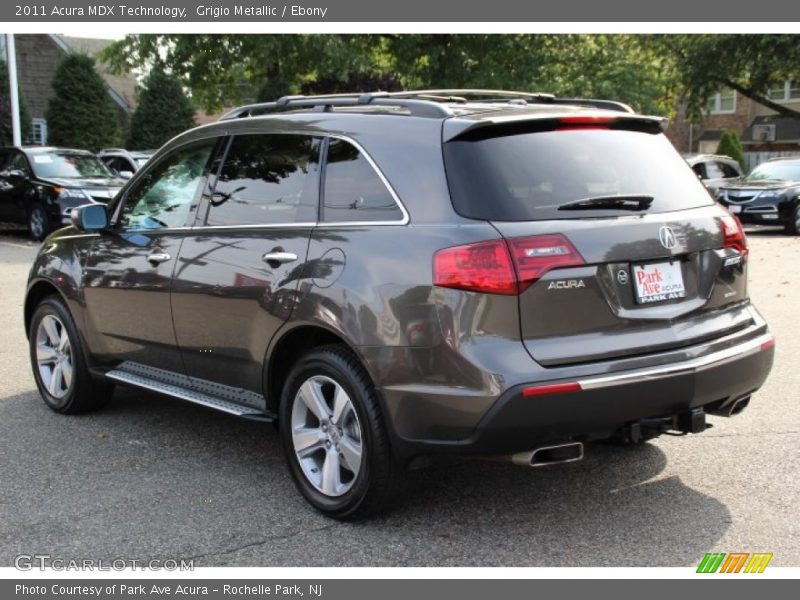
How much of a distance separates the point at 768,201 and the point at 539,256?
17.8 metres

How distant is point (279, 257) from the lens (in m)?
4.54

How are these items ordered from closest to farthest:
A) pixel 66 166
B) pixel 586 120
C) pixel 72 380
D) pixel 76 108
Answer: pixel 586 120 → pixel 72 380 → pixel 66 166 → pixel 76 108

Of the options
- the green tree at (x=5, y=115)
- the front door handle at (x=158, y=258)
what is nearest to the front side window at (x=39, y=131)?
the green tree at (x=5, y=115)

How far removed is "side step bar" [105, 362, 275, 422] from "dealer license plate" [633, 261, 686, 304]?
1.84 m

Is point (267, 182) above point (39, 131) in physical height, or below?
below

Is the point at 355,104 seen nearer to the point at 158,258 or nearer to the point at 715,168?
the point at 158,258


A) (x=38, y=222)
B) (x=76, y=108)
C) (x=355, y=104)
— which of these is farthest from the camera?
(x=76, y=108)

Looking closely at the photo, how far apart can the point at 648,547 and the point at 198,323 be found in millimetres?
2458

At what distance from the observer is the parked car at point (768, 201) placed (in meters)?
20.1

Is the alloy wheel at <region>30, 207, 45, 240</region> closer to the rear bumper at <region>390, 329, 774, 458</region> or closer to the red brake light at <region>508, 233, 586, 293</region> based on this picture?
the rear bumper at <region>390, 329, 774, 458</region>

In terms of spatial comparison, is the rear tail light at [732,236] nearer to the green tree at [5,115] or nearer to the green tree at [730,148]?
the green tree at [5,115]

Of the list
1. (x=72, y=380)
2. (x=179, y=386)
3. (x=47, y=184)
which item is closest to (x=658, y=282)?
(x=179, y=386)

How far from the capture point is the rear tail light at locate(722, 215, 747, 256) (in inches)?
177

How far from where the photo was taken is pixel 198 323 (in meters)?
5.08
